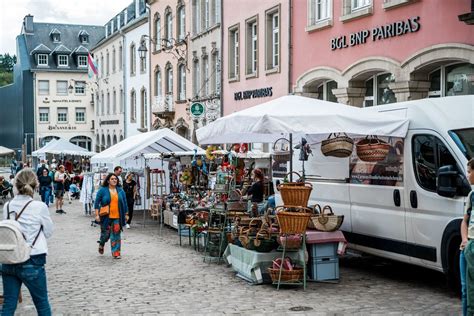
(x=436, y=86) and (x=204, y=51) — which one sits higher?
(x=204, y=51)

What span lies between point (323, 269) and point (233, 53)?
18.9 metres

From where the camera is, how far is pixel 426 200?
9.65 meters

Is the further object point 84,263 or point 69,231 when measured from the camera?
point 69,231

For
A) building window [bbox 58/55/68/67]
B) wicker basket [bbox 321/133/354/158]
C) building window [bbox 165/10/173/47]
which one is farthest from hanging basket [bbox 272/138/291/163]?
building window [bbox 58/55/68/67]

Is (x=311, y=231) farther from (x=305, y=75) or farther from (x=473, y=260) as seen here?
(x=305, y=75)

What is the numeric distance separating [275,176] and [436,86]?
14.3 ft

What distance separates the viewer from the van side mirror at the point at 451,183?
871 cm

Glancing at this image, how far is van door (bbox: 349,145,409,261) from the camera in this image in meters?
10.2

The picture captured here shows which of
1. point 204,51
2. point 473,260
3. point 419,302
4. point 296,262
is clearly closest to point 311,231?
point 296,262

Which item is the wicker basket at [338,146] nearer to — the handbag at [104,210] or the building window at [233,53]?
the handbag at [104,210]

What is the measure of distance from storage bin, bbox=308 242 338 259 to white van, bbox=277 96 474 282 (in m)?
0.74

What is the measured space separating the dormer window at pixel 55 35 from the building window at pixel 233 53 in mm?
52527

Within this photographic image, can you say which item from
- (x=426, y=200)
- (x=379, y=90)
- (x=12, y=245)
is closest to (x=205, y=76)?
(x=379, y=90)

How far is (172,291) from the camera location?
10.1 m
